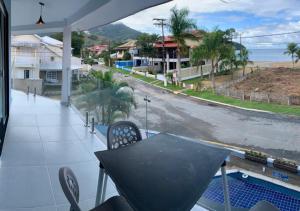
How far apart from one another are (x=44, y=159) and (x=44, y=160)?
4 cm

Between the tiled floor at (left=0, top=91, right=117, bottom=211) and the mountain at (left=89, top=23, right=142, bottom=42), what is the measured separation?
2.07 metres

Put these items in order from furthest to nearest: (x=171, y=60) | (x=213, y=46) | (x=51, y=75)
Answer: (x=51, y=75) → (x=171, y=60) → (x=213, y=46)

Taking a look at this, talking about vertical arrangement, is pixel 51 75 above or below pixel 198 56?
below

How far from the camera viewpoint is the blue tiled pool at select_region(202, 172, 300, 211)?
8.27 ft

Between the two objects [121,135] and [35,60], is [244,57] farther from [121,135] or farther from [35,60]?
[35,60]

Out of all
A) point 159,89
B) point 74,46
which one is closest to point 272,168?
point 159,89

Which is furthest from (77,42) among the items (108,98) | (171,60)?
(108,98)

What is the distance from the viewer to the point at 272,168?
2.65 meters

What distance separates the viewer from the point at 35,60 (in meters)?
12.2

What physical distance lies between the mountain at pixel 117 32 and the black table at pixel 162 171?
4.70 metres

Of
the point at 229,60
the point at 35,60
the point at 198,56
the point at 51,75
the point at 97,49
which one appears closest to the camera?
the point at 229,60

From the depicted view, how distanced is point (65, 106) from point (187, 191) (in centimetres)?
652

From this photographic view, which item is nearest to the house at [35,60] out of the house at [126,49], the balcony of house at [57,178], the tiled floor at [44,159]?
the house at [126,49]

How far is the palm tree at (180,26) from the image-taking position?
6.51m
